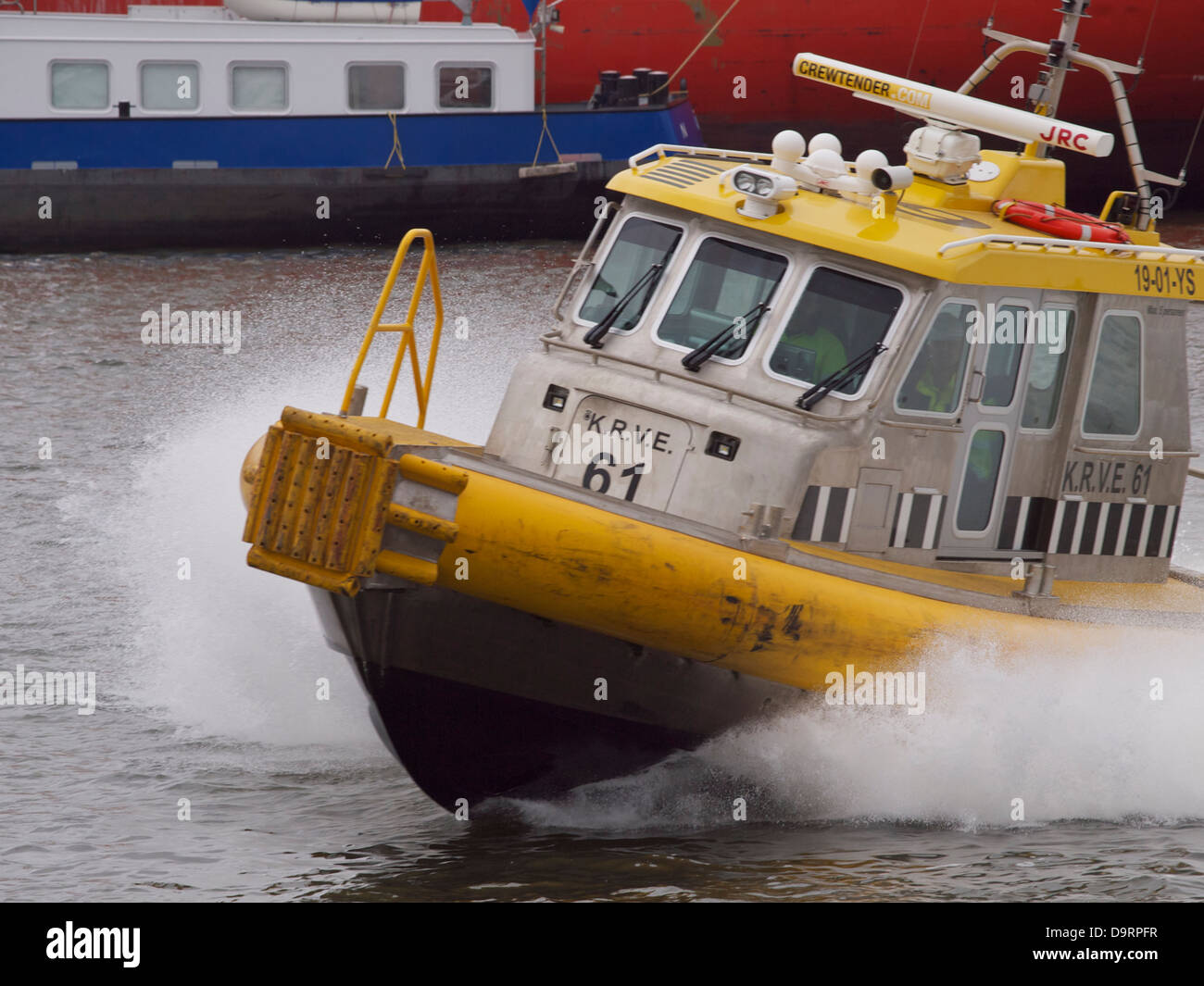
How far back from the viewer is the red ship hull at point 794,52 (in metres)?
27.4

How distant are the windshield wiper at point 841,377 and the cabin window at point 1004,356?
565 mm

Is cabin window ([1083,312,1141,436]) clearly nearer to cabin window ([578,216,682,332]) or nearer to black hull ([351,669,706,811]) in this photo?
cabin window ([578,216,682,332])

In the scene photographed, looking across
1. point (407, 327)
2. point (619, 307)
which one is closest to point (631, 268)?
point (619, 307)

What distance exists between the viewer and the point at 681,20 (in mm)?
27625

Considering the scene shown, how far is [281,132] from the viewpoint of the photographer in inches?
906

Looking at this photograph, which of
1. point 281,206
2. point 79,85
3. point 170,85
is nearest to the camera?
point 79,85

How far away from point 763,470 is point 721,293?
39.4 inches

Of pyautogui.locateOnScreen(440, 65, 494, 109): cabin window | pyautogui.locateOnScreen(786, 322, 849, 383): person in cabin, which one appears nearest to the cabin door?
pyautogui.locateOnScreen(786, 322, 849, 383): person in cabin

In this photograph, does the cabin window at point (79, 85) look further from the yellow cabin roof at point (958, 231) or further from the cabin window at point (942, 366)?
the cabin window at point (942, 366)

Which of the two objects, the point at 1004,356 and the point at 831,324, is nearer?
the point at 831,324
